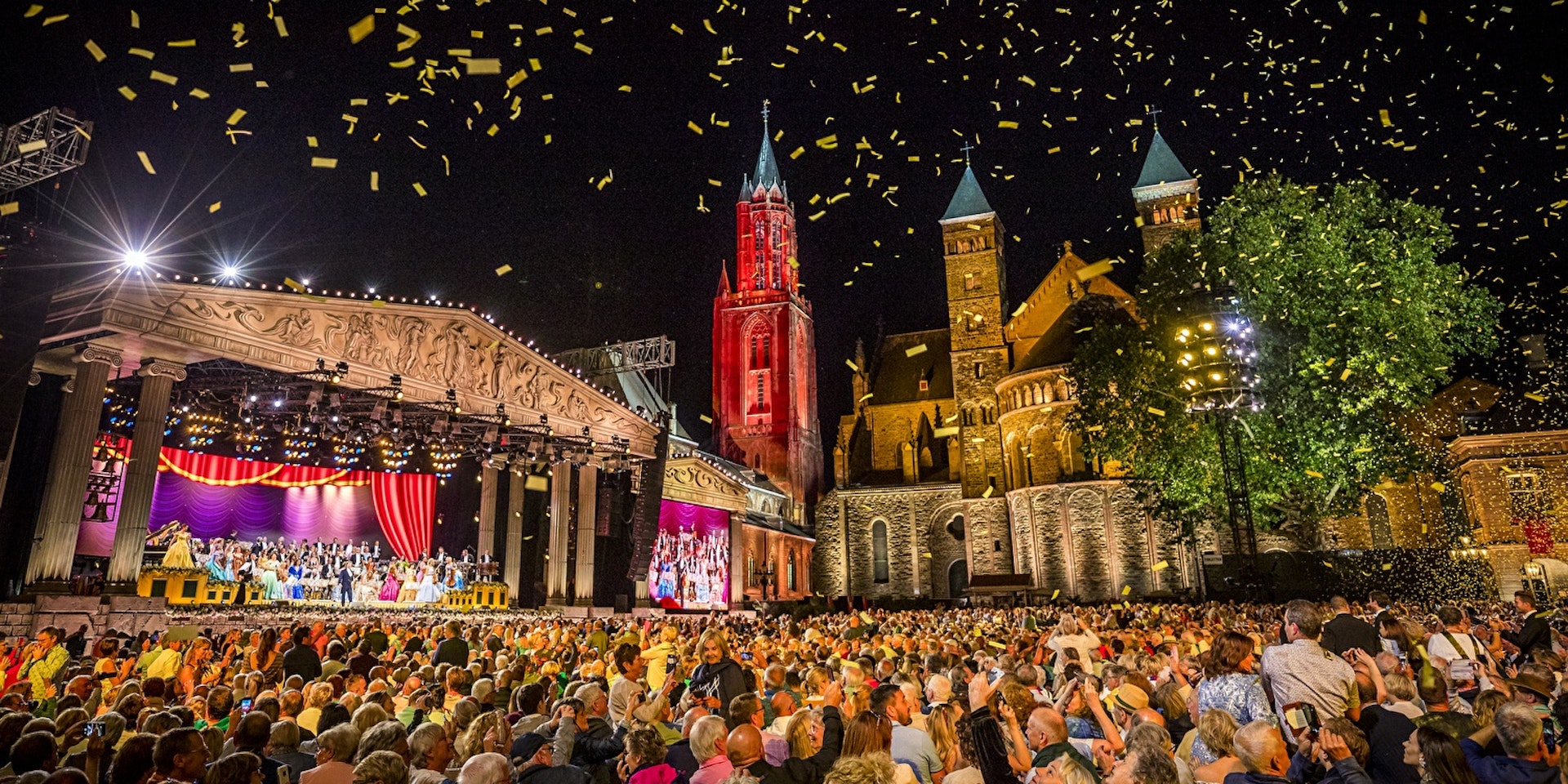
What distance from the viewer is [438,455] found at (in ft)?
95.0

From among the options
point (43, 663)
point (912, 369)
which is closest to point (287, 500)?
point (43, 663)

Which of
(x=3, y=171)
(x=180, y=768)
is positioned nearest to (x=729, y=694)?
(x=180, y=768)

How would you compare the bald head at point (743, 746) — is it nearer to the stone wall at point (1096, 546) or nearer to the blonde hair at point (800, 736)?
the blonde hair at point (800, 736)

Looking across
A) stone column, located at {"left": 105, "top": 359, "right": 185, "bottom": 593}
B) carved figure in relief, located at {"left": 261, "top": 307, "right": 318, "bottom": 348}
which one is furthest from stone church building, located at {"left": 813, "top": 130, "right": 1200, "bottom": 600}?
stone column, located at {"left": 105, "top": 359, "right": 185, "bottom": 593}

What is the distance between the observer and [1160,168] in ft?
158

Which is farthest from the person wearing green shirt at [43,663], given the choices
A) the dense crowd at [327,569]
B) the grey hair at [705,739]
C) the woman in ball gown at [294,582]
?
the woman in ball gown at [294,582]

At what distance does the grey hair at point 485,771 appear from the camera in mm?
3963

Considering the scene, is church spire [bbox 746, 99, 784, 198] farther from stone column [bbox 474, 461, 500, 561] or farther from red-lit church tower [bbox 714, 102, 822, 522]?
stone column [bbox 474, 461, 500, 561]

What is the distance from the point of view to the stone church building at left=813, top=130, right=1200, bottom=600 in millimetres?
40250

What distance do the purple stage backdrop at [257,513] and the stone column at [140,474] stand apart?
19.7ft

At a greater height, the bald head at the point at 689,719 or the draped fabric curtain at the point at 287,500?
the draped fabric curtain at the point at 287,500

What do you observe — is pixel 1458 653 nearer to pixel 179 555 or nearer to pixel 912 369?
pixel 179 555

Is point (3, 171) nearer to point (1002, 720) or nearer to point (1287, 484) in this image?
point (1002, 720)

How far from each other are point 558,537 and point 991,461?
82.7 feet
